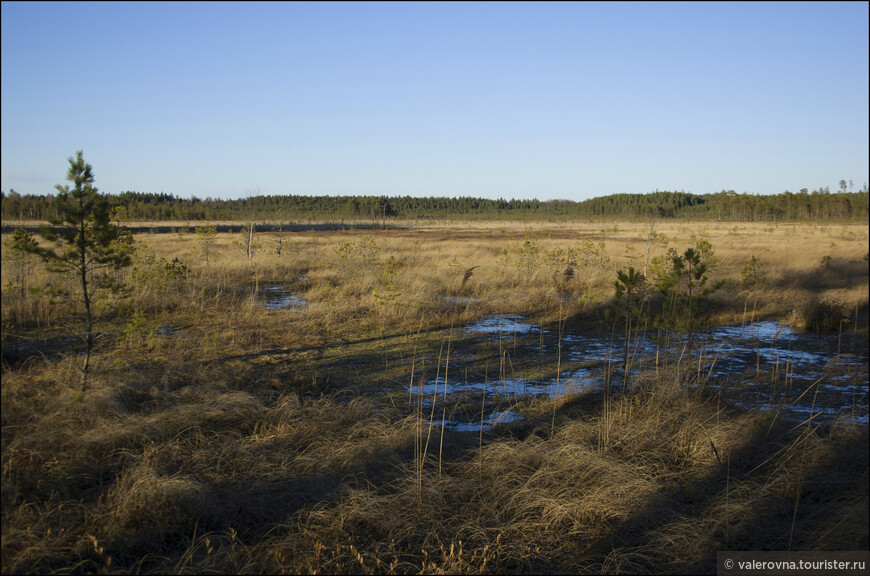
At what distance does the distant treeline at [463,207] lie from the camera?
24.3 feet

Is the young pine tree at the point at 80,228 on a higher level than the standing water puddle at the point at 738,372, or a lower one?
higher

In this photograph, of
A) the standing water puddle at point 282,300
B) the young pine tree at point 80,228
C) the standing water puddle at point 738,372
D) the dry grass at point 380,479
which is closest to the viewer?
the dry grass at point 380,479

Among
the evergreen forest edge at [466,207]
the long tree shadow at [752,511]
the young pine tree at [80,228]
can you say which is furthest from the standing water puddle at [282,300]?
the long tree shadow at [752,511]

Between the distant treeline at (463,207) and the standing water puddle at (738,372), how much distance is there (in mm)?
2278

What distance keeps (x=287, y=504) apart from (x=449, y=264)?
15645 mm

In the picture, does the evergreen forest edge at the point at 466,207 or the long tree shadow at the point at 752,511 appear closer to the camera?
the long tree shadow at the point at 752,511

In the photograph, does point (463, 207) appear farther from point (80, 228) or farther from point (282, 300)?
point (80, 228)

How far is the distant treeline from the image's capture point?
7.41 m

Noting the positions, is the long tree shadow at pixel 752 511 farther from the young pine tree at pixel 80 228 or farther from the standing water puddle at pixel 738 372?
the young pine tree at pixel 80 228

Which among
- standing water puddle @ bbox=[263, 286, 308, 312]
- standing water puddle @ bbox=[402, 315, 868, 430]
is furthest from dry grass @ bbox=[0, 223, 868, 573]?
standing water puddle @ bbox=[263, 286, 308, 312]

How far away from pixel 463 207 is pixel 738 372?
137m

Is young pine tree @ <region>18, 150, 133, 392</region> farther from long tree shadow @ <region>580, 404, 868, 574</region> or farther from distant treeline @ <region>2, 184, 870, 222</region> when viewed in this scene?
long tree shadow @ <region>580, 404, 868, 574</region>

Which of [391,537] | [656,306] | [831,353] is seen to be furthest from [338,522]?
[656,306]

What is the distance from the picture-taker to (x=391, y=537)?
360 cm
